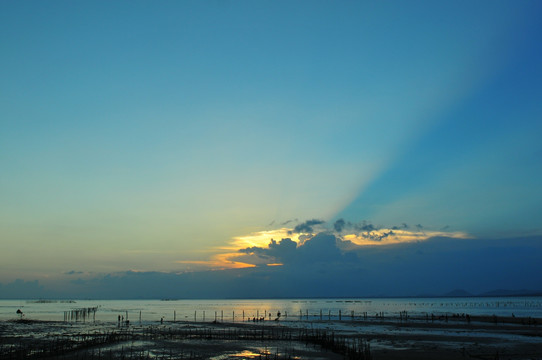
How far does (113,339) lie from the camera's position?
41.3m

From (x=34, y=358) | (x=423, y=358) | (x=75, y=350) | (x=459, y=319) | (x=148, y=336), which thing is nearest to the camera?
(x=34, y=358)

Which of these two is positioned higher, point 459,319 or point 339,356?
point 339,356

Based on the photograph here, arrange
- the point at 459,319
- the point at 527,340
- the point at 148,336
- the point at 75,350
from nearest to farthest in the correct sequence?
the point at 75,350 → the point at 527,340 → the point at 148,336 → the point at 459,319

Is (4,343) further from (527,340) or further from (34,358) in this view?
(527,340)

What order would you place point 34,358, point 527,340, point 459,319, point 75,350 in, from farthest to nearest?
point 459,319, point 527,340, point 75,350, point 34,358

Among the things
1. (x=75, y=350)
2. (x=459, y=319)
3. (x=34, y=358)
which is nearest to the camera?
(x=34, y=358)

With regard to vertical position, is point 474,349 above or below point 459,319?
above

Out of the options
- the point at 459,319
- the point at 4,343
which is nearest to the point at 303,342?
the point at 4,343

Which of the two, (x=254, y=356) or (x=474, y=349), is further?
(x=474, y=349)

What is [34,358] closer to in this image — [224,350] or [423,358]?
[224,350]

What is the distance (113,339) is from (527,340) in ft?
146

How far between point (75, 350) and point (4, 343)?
10872mm

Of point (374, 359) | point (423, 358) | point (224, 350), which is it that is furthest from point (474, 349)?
point (224, 350)

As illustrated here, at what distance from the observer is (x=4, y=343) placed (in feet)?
128
